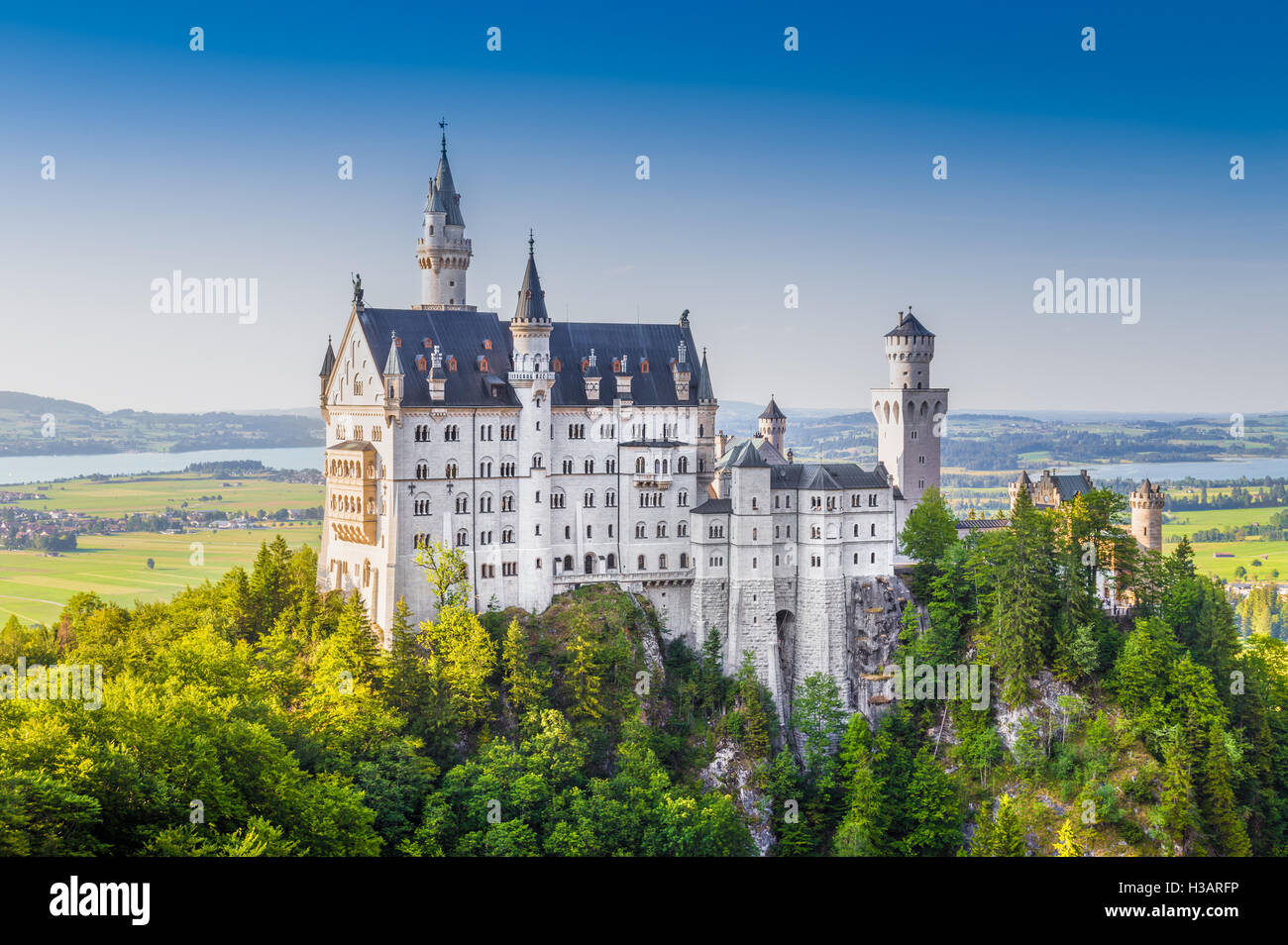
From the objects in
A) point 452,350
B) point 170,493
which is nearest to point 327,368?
point 452,350

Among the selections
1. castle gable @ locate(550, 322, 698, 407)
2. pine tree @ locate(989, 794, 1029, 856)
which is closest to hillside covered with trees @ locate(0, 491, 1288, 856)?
pine tree @ locate(989, 794, 1029, 856)

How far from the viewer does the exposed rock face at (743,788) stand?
77.2 meters

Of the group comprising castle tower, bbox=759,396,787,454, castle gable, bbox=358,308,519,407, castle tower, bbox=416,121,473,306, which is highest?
castle tower, bbox=416,121,473,306

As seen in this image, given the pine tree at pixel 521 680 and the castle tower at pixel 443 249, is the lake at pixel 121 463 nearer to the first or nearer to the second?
the castle tower at pixel 443 249

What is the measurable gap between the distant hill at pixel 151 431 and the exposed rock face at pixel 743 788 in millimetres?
98481

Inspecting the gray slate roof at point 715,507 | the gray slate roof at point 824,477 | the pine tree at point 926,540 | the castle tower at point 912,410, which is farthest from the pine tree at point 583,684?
the castle tower at point 912,410

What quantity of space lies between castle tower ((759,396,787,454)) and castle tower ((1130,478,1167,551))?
1052 inches

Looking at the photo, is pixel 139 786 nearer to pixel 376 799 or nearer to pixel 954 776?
pixel 376 799

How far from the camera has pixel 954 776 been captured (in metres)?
80.1

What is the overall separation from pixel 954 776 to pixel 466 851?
105 feet

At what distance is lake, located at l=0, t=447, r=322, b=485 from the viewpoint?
162875 mm

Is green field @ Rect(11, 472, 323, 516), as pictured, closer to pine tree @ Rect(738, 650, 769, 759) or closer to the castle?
pine tree @ Rect(738, 650, 769, 759)

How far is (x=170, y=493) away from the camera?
17600 cm
